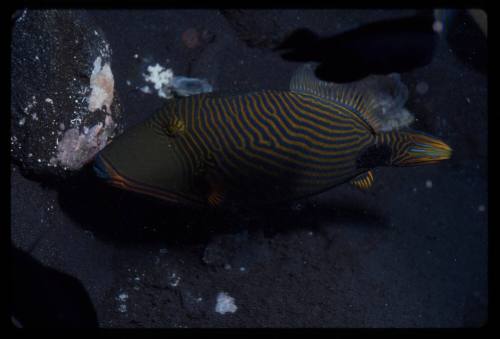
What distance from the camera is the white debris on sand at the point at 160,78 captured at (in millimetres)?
3336

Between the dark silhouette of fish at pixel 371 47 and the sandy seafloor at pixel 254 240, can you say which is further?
the sandy seafloor at pixel 254 240

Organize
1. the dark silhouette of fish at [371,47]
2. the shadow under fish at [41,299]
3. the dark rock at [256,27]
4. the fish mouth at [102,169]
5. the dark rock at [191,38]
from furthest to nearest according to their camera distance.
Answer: the dark rock at [256,27] < the dark rock at [191,38] < the shadow under fish at [41,299] < the fish mouth at [102,169] < the dark silhouette of fish at [371,47]

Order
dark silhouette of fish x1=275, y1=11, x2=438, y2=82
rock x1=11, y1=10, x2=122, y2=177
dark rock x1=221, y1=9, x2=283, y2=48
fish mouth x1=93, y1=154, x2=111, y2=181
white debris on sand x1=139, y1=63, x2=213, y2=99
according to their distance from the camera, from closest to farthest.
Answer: dark silhouette of fish x1=275, y1=11, x2=438, y2=82, fish mouth x1=93, y1=154, x2=111, y2=181, rock x1=11, y1=10, x2=122, y2=177, white debris on sand x1=139, y1=63, x2=213, y2=99, dark rock x1=221, y1=9, x2=283, y2=48

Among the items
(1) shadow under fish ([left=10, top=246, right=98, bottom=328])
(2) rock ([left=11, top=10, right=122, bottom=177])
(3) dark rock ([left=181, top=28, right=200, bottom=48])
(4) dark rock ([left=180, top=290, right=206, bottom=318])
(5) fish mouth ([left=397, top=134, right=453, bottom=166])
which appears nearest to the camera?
(5) fish mouth ([left=397, top=134, right=453, bottom=166])

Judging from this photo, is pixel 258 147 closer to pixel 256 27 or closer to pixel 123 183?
pixel 123 183

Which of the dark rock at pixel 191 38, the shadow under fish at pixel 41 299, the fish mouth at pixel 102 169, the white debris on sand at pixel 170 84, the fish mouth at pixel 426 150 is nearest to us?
the fish mouth at pixel 102 169

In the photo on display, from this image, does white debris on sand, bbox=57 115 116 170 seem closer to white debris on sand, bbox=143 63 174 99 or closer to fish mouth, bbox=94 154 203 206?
white debris on sand, bbox=143 63 174 99

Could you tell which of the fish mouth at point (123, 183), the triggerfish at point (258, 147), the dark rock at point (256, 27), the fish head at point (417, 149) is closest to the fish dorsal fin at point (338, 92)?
the triggerfish at point (258, 147)

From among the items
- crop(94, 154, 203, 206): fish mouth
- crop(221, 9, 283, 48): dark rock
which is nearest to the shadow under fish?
crop(94, 154, 203, 206): fish mouth

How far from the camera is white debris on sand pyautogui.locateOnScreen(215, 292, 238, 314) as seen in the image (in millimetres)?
2967

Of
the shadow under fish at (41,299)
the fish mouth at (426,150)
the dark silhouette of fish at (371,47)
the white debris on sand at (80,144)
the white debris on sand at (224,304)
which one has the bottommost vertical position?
the white debris on sand at (224,304)

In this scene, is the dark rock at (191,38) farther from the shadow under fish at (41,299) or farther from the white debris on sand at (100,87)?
the shadow under fish at (41,299)
